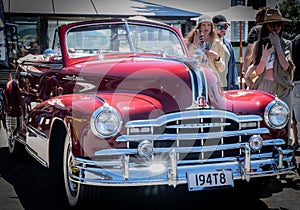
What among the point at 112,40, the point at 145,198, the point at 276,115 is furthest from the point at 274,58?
the point at 145,198

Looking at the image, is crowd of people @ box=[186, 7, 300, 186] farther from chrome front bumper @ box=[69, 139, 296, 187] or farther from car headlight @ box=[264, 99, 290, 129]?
chrome front bumper @ box=[69, 139, 296, 187]

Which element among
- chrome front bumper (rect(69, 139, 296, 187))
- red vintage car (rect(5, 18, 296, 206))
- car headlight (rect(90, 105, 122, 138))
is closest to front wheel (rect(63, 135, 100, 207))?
red vintage car (rect(5, 18, 296, 206))

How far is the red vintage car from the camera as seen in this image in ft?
11.8

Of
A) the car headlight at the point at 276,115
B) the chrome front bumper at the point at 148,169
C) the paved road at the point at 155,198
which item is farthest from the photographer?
the paved road at the point at 155,198

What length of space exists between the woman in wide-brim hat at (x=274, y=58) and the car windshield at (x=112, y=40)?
93cm

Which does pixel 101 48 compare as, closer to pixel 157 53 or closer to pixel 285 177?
pixel 157 53

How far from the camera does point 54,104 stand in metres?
4.29

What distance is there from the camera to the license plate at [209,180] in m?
3.59

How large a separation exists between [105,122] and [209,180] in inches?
33.2

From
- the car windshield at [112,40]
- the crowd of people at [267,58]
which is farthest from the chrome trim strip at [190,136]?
the car windshield at [112,40]

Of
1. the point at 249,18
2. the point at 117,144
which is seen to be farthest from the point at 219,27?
the point at 249,18

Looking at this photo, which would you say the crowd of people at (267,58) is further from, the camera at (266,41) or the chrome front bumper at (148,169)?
the chrome front bumper at (148,169)

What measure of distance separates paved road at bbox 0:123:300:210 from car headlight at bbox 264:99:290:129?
68cm

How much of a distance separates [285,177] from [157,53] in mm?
1768
